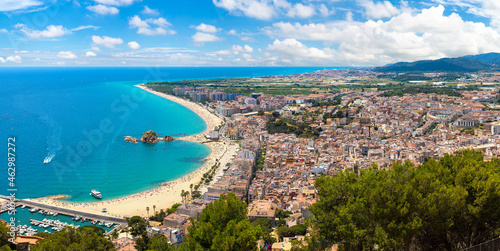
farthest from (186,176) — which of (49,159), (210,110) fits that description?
→ (210,110)

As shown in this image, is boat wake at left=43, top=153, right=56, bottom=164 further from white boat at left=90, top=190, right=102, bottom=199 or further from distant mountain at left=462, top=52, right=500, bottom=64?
distant mountain at left=462, top=52, right=500, bottom=64

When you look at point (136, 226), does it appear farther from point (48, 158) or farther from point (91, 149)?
point (91, 149)

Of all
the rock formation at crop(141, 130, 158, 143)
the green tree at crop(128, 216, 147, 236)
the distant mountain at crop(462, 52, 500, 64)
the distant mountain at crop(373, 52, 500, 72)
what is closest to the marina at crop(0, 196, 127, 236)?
the green tree at crop(128, 216, 147, 236)

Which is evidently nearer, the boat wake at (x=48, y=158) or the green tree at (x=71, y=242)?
the green tree at (x=71, y=242)

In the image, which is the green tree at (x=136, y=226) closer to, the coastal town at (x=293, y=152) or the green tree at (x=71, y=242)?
the coastal town at (x=293, y=152)

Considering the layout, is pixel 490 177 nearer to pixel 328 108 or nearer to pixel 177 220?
pixel 177 220

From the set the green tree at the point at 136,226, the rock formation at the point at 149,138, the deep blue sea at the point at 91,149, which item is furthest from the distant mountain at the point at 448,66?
the green tree at the point at 136,226
